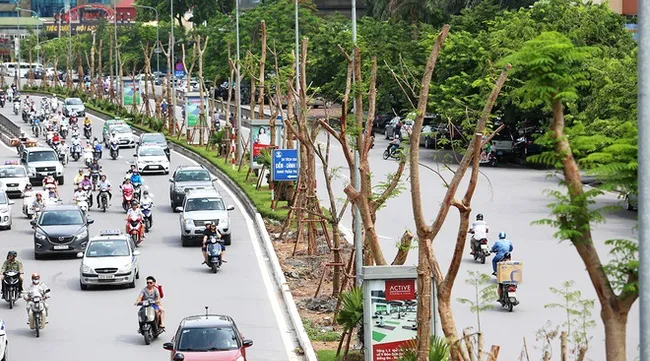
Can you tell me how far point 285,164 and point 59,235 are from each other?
810 centimetres

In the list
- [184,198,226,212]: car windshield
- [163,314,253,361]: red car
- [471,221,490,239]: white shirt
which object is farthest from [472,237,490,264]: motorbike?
[163,314,253,361]: red car

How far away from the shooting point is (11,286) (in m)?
30.3

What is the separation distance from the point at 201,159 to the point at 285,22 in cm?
3403

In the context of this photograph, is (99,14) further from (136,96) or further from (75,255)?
(75,255)

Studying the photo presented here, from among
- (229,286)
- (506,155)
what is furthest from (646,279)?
(506,155)

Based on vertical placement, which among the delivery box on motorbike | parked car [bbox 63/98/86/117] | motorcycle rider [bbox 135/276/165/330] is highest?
the delivery box on motorbike

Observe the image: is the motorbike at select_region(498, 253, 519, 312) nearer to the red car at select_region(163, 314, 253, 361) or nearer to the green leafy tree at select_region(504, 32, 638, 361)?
the red car at select_region(163, 314, 253, 361)

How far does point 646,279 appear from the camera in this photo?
902 cm

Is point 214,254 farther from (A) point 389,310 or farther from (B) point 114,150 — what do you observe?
Answer: (B) point 114,150

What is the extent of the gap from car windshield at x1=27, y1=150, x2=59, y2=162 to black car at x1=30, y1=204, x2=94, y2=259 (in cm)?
2093

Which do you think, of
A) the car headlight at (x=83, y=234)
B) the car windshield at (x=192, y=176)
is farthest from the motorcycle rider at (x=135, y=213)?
the car windshield at (x=192, y=176)

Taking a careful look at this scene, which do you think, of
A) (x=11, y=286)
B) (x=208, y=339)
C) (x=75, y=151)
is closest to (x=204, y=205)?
(x=11, y=286)

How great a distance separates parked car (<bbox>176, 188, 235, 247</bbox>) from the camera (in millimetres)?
40000

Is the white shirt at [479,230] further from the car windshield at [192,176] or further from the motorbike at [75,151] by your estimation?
the motorbike at [75,151]
